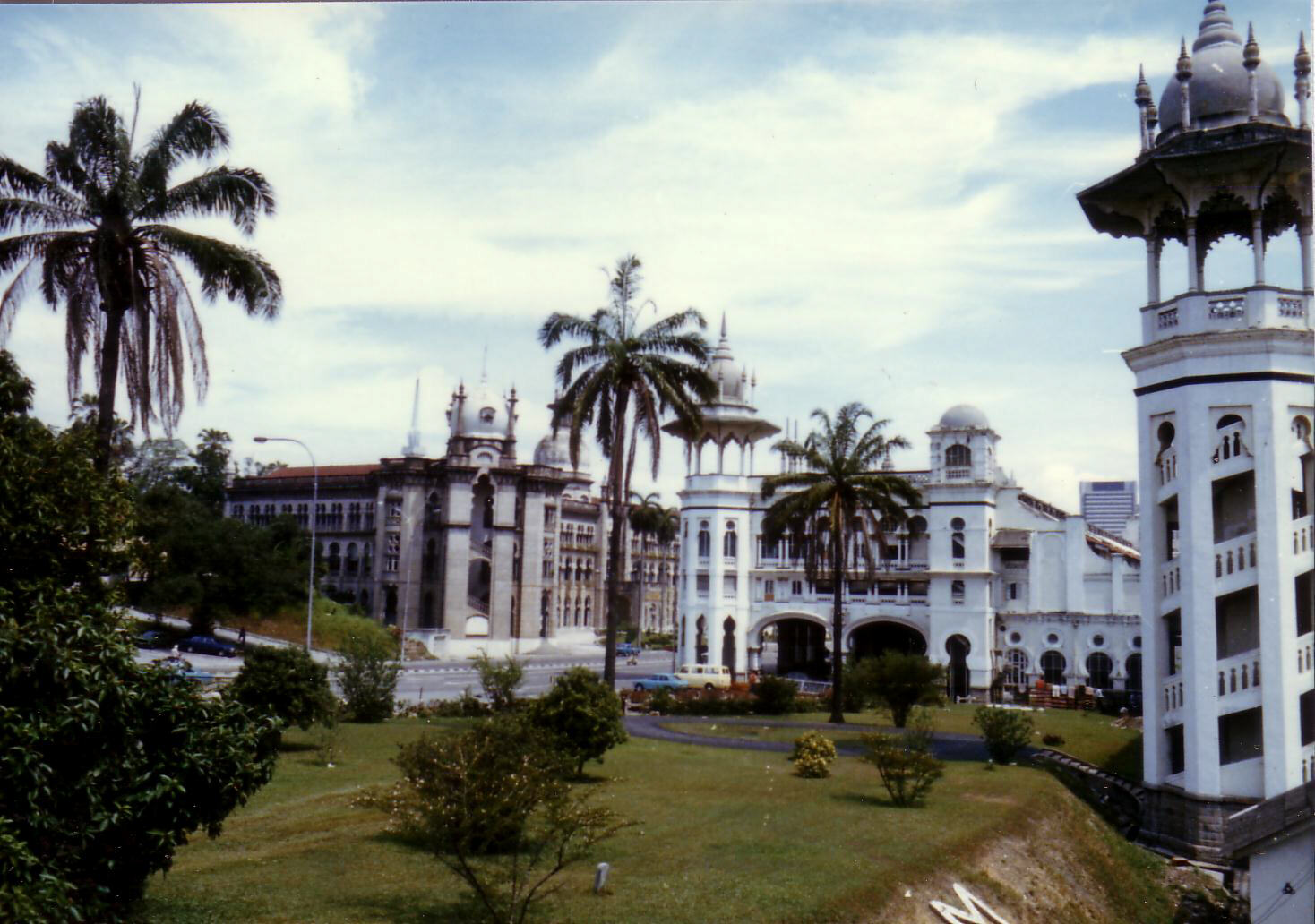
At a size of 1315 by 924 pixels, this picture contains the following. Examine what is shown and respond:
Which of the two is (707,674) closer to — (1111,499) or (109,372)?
(1111,499)

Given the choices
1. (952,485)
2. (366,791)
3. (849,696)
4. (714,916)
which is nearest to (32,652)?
(714,916)

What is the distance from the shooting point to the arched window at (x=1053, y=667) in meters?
27.0

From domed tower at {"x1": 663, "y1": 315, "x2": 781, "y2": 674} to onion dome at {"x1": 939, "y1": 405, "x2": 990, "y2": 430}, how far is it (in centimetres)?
706

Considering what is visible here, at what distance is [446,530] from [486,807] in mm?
49569

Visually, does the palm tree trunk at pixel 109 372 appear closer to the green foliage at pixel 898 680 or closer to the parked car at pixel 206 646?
the green foliage at pixel 898 680

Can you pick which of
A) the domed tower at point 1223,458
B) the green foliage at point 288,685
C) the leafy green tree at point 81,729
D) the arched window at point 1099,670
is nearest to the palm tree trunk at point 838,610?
the arched window at point 1099,670

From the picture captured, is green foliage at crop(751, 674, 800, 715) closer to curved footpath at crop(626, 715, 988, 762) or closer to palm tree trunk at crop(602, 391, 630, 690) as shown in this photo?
curved footpath at crop(626, 715, 988, 762)

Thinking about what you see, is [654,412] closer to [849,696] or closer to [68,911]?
[849,696]

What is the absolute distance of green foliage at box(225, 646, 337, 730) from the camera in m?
19.0

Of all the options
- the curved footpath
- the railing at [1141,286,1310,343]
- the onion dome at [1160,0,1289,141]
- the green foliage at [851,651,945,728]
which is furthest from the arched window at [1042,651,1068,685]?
the onion dome at [1160,0,1289,141]

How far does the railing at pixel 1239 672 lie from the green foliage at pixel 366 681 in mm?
18528

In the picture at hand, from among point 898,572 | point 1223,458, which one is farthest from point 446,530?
point 1223,458

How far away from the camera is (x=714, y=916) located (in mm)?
10594

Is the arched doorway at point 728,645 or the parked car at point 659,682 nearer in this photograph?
the arched doorway at point 728,645
